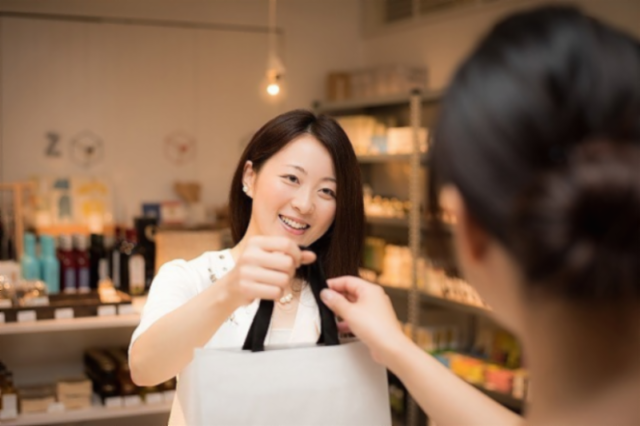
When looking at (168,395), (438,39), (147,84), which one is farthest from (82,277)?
(438,39)

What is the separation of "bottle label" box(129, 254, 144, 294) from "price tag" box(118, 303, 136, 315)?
0.51 m

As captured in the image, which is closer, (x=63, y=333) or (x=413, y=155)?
(x=63, y=333)

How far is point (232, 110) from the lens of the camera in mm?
5941

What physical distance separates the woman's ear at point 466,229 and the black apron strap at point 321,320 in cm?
48

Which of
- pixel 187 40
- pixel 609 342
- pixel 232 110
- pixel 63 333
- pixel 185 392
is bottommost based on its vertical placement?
Answer: pixel 63 333

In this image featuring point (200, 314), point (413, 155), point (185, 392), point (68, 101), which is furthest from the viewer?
point (68, 101)

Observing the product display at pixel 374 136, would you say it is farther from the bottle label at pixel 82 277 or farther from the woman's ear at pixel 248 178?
the woman's ear at pixel 248 178

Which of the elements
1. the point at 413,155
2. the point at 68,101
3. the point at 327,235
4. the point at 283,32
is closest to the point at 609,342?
the point at 327,235

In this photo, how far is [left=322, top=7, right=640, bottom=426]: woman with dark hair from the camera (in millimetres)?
662

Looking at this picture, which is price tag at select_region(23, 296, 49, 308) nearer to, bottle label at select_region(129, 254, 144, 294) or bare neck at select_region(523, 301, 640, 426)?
bottle label at select_region(129, 254, 144, 294)

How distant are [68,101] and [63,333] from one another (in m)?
1.94

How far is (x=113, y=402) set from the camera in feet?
12.6

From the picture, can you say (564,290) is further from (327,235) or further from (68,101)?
(68,101)

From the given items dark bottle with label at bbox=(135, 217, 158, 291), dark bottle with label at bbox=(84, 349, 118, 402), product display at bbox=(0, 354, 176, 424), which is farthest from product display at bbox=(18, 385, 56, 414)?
dark bottle with label at bbox=(135, 217, 158, 291)
